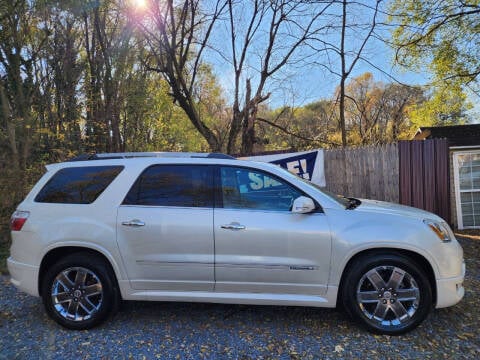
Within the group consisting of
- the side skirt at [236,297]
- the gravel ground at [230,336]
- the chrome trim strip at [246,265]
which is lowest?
the gravel ground at [230,336]

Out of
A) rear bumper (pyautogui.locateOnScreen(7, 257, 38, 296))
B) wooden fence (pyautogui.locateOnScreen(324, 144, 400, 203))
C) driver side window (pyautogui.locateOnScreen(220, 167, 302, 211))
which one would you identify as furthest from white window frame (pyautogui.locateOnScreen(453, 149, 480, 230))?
rear bumper (pyautogui.locateOnScreen(7, 257, 38, 296))

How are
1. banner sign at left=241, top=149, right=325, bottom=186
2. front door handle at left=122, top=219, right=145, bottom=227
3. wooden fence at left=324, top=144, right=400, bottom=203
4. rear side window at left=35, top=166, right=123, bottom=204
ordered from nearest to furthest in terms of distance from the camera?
1. front door handle at left=122, top=219, right=145, bottom=227
2. rear side window at left=35, top=166, right=123, bottom=204
3. wooden fence at left=324, top=144, right=400, bottom=203
4. banner sign at left=241, top=149, right=325, bottom=186

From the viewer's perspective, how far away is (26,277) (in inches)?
145

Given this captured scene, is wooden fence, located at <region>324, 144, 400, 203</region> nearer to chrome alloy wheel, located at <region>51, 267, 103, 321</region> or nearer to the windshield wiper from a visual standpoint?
the windshield wiper

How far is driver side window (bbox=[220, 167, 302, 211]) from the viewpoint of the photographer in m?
3.56

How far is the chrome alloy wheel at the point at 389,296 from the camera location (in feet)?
11.1

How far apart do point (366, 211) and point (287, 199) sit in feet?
2.63

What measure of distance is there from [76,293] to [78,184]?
3.78 ft

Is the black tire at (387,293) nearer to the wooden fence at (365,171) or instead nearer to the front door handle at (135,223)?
the front door handle at (135,223)

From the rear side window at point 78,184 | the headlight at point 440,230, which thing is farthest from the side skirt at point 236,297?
the headlight at point 440,230

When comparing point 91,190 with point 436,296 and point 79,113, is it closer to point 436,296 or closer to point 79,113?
point 436,296

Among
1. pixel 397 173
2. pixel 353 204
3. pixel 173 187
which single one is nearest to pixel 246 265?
pixel 173 187

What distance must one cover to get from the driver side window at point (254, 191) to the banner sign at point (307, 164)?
4.59 metres

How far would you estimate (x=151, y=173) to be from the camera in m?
3.76
